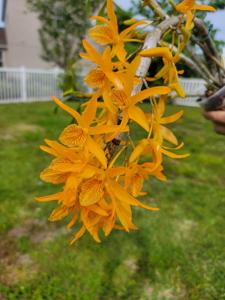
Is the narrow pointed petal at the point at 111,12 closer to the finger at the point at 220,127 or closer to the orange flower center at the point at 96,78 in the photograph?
the orange flower center at the point at 96,78

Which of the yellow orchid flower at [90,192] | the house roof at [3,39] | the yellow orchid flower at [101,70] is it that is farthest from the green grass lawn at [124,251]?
the house roof at [3,39]

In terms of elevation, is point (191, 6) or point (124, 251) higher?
point (191, 6)

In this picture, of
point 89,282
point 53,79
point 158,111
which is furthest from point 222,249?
point 53,79

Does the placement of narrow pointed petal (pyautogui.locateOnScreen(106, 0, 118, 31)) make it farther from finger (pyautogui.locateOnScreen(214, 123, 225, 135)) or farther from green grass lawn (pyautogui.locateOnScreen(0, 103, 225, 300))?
green grass lawn (pyautogui.locateOnScreen(0, 103, 225, 300))

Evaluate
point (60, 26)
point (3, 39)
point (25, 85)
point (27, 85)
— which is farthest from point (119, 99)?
point (3, 39)

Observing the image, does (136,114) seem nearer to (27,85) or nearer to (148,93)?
(148,93)

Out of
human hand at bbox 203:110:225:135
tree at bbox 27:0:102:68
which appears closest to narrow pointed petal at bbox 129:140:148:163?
human hand at bbox 203:110:225:135
